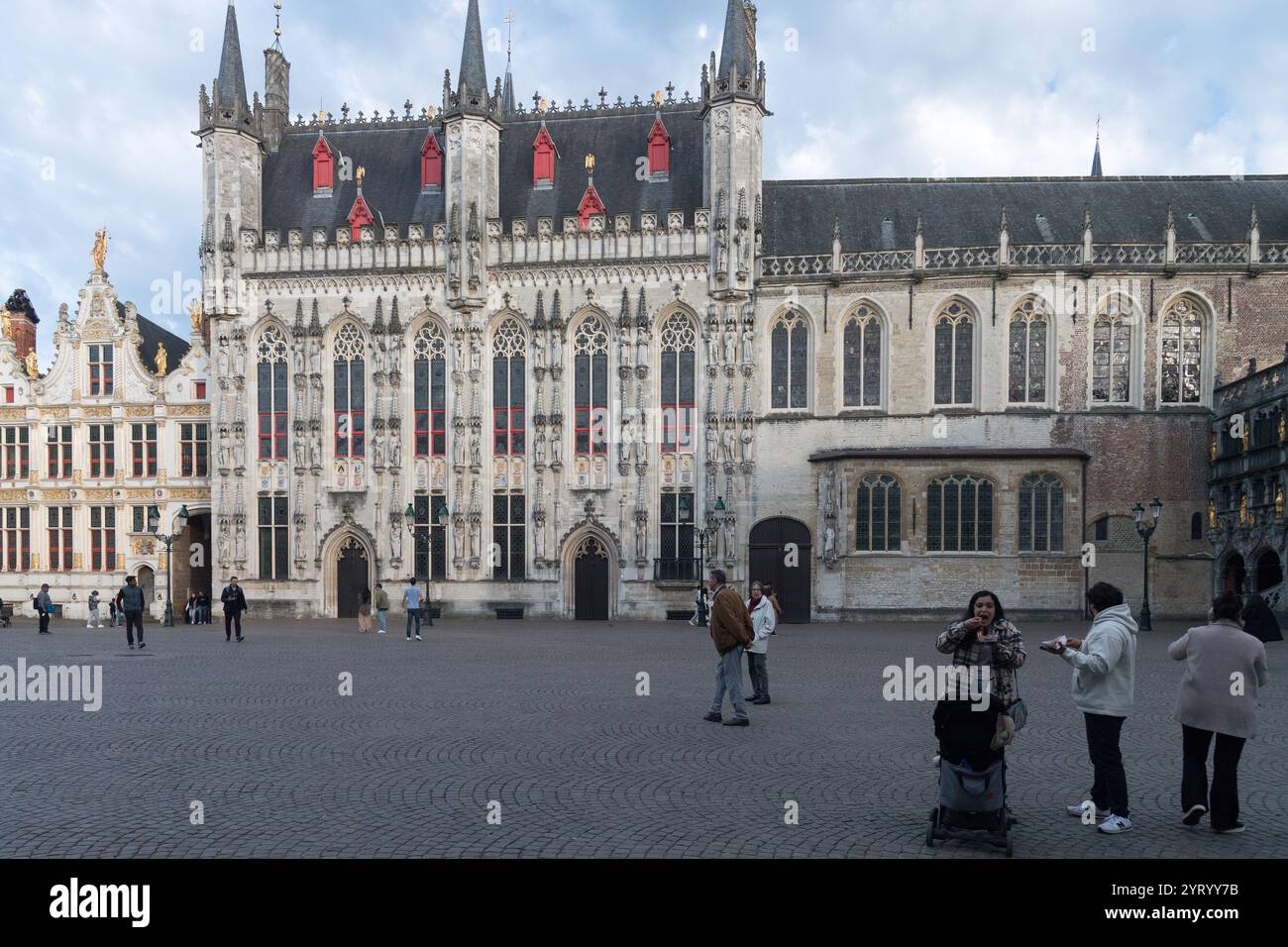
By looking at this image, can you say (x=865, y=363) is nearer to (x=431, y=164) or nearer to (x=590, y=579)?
(x=590, y=579)

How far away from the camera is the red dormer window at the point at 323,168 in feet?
126

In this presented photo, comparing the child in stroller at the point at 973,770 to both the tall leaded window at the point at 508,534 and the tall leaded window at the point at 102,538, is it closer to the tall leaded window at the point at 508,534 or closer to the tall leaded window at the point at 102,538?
the tall leaded window at the point at 508,534

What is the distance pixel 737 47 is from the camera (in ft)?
113

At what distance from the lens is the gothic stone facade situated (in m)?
32.3

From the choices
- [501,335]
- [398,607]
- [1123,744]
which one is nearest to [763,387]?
[501,335]

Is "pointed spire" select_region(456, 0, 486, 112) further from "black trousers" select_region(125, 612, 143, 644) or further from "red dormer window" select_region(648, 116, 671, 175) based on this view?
"black trousers" select_region(125, 612, 143, 644)

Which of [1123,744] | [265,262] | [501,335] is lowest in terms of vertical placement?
[1123,744]

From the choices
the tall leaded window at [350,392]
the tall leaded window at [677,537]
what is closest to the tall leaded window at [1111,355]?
the tall leaded window at [677,537]

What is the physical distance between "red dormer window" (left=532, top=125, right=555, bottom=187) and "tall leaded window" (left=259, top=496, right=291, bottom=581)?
1571cm

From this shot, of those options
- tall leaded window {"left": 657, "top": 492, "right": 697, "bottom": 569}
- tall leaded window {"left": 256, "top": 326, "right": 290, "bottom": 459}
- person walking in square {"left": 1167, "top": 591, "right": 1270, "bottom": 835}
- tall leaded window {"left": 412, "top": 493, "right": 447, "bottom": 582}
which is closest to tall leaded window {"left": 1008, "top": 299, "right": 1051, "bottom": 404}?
tall leaded window {"left": 657, "top": 492, "right": 697, "bottom": 569}

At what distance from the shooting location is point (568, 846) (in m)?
7.02
